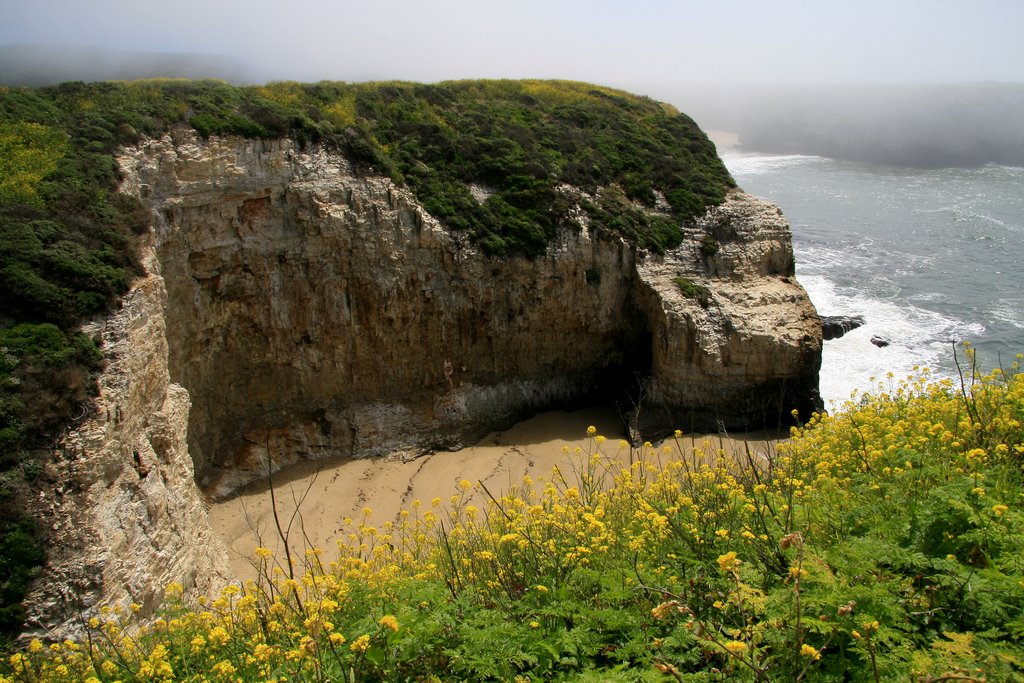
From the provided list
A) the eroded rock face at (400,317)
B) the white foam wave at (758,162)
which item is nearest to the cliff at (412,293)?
the eroded rock face at (400,317)

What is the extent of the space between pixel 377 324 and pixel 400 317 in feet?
1.93

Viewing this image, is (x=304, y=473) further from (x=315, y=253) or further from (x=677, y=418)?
(x=677, y=418)

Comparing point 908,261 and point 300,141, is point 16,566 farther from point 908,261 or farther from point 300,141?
point 908,261

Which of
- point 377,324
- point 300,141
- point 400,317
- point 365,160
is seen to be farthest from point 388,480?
point 300,141

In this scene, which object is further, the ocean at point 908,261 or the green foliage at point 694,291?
the ocean at point 908,261

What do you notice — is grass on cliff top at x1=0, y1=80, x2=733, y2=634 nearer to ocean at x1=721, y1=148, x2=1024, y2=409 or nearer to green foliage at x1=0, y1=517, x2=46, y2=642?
green foliage at x1=0, y1=517, x2=46, y2=642

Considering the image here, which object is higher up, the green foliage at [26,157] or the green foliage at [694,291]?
the green foliage at [26,157]

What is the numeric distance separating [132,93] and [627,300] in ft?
44.1

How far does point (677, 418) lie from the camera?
55.8 ft

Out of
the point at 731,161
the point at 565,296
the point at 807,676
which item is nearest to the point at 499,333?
the point at 565,296

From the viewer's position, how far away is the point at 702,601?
429cm

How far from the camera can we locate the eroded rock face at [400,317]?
13.9m

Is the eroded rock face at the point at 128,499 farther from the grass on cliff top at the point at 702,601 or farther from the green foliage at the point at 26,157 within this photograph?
the green foliage at the point at 26,157

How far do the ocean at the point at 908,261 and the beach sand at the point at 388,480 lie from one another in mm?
6473
